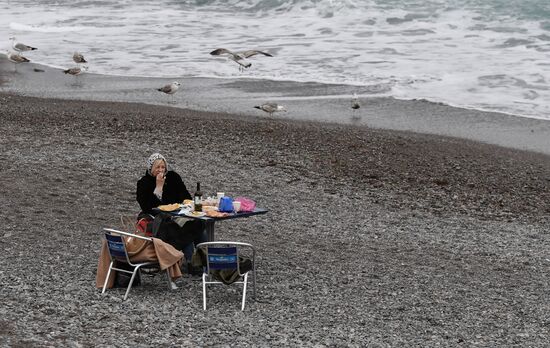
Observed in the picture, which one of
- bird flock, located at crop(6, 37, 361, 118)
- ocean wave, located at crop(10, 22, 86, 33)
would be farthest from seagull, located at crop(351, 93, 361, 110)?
ocean wave, located at crop(10, 22, 86, 33)

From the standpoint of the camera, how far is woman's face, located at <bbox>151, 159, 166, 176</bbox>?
9.46 m

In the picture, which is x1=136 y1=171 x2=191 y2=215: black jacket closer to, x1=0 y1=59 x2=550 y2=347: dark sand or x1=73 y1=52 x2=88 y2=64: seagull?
x1=0 y1=59 x2=550 y2=347: dark sand

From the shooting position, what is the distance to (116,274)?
883 centimetres

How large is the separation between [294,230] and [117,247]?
3327mm

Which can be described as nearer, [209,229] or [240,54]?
[209,229]

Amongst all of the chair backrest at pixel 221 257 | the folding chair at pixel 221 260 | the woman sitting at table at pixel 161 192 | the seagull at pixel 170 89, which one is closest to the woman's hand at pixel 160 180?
→ the woman sitting at table at pixel 161 192

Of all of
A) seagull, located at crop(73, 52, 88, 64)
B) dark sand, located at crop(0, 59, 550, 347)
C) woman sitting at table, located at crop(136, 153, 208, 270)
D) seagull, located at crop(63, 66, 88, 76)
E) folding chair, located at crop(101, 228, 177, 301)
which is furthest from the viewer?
seagull, located at crop(73, 52, 88, 64)

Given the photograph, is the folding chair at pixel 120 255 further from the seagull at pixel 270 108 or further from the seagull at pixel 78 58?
the seagull at pixel 78 58

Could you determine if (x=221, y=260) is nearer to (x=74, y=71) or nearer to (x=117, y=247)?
(x=117, y=247)

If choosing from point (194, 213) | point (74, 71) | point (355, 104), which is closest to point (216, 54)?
point (74, 71)

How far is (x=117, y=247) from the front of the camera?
859cm

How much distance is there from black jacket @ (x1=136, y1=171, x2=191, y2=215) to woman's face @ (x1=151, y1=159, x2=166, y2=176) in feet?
0.25

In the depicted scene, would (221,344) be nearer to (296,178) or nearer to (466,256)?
(466,256)

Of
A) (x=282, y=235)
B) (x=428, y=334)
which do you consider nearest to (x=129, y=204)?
(x=282, y=235)
